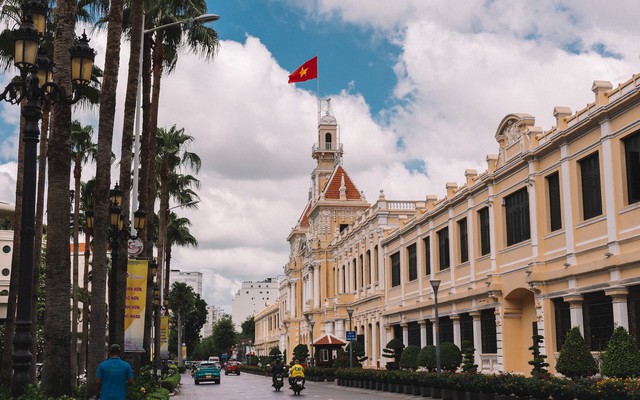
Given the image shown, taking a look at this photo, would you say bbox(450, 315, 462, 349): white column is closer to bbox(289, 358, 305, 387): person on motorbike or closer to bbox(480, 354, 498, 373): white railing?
bbox(480, 354, 498, 373): white railing

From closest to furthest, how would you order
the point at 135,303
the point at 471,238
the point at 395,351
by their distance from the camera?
the point at 135,303 → the point at 471,238 → the point at 395,351

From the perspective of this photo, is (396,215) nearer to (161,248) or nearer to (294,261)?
(161,248)

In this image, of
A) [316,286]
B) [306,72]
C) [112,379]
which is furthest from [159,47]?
[316,286]

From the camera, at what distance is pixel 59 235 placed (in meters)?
14.6

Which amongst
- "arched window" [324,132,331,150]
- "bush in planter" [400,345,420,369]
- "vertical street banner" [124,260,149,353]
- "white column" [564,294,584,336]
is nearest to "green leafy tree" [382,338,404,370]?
"bush in planter" [400,345,420,369]

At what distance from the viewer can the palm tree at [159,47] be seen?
93.6 feet

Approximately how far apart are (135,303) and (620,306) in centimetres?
1405

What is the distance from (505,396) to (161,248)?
23460 millimetres

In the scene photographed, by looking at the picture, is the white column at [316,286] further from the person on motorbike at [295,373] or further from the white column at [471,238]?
the white column at [471,238]

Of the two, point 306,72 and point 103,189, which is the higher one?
point 306,72

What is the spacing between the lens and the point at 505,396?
2309 centimetres

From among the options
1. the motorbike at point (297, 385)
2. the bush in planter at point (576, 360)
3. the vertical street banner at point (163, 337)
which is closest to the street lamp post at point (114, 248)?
the bush in planter at point (576, 360)

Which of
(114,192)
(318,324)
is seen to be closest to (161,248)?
(114,192)

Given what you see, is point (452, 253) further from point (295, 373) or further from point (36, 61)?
point (36, 61)
